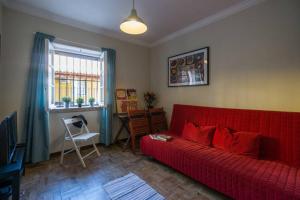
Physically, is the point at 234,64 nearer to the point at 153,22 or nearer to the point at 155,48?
the point at 153,22

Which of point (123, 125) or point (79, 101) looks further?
point (123, 125)

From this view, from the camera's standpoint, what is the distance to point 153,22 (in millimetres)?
2834

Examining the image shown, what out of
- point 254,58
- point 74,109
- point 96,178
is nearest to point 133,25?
point 254,58

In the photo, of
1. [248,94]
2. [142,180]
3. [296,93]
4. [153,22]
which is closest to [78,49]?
[153,22]

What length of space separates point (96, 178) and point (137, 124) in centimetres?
127

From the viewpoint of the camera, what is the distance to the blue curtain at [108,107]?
3.20 m

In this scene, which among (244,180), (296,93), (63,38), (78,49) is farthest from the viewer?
(78,49)

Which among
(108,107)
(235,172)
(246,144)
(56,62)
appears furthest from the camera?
(108,107)

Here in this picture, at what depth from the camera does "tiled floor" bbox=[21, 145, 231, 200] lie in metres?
1.73

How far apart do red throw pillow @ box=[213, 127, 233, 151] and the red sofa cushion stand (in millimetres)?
103

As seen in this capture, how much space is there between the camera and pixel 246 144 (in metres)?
1.87

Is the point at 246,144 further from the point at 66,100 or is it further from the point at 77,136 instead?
the point at 66,100

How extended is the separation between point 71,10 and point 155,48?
80.3 inches

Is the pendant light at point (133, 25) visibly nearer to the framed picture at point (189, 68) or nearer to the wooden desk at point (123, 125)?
the framed picture at point (189, 68)
